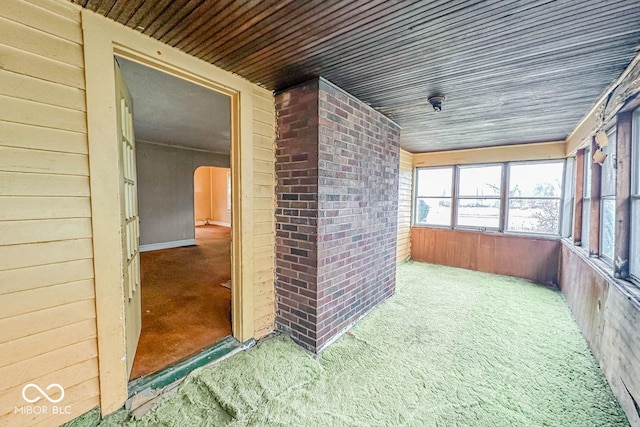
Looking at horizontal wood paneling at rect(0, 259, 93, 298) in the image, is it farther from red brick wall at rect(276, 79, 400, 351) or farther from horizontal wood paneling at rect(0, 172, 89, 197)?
red brick wall at rect(276, 79, 400, 351)

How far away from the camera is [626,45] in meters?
1.64

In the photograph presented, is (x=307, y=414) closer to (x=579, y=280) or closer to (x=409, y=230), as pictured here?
(x=579, y=280)

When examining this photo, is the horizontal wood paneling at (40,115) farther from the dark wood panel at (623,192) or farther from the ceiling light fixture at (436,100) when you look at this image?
the dark wood panel at (623,192)

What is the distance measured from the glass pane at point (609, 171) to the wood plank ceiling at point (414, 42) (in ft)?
1.63

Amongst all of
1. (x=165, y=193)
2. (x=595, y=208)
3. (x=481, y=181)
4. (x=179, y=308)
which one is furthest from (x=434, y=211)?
(x=165, y=193)

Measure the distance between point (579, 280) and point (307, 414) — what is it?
3.56 metres

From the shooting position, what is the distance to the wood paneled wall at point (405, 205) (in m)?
5.43

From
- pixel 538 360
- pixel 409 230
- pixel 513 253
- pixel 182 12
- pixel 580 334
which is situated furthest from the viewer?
pixel 409 230

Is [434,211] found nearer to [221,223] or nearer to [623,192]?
[623,192]

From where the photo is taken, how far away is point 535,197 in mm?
4605

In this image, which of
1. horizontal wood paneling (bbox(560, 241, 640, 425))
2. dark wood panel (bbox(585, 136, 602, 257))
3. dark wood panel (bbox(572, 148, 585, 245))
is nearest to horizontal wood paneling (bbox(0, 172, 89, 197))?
horizontal wood paneling (bbox(560, 241, 640, 425))

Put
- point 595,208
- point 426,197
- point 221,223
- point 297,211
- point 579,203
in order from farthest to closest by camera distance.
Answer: point 221,223, point 426,197, point 579,203, point 595,208, point 297,211

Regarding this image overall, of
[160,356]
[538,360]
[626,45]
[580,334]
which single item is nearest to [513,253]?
[580,334]

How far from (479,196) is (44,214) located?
239 inches
